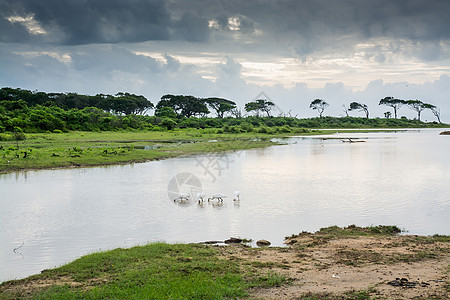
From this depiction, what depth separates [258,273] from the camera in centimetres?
855

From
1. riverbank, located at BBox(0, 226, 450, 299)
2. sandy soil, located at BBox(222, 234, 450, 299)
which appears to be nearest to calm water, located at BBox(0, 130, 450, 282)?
riverbank, located at BBox(0, 226, 450, 299)

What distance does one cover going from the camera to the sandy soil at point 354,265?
24.3 feet

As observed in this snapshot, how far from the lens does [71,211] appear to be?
16.2 m

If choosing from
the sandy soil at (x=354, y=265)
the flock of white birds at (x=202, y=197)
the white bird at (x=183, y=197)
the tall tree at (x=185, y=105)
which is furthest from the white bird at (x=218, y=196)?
the tall tree at (x=185, y=105)

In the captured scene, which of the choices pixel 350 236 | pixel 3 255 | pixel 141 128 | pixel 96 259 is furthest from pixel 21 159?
pixel 141 128

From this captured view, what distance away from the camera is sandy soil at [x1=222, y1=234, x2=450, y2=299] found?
739 cm

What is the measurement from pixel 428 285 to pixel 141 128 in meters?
66.5

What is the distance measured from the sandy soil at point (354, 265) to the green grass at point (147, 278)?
22.3 inches

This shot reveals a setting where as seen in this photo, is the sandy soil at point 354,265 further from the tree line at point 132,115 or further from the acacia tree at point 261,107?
the acacia tree at point 261,107

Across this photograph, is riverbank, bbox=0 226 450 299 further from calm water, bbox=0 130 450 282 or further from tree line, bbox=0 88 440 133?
tree line, bbox=0 88 440 133

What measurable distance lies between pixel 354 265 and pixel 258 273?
2.23 meters

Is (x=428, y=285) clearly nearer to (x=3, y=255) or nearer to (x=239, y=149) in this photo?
(x=3, y=255)

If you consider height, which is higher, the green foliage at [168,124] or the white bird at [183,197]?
the green foliage at [168,124]

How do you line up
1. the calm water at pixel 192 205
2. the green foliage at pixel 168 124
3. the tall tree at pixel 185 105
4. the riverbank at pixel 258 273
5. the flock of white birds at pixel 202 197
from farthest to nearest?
the tall tree at pixel 185 105
the green foliage at pixel 168 124
the flock of white birds at pixel 202 197
the calm water at pixel 192 205
the riverbank at pixel 258 273
